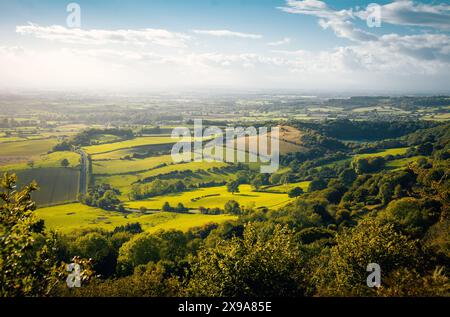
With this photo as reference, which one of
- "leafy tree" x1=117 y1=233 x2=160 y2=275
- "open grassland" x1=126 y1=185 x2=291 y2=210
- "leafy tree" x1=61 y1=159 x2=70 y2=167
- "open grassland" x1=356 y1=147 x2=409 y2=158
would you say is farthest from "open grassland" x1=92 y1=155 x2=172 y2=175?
"open grassland" x1=356 y1=147 x2=409 y2=158

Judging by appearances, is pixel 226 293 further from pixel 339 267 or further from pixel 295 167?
pixel 295 167

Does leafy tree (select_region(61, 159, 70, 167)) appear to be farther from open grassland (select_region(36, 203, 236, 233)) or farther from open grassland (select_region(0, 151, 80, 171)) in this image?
open grassland (select_region(36, 203, 236, 233))

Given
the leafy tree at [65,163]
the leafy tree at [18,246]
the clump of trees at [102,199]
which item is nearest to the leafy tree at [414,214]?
the leafy tree at [18,246]

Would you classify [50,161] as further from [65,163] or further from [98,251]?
[98,251]

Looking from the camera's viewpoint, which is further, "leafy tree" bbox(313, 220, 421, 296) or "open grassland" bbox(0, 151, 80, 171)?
"open grassland" bbox(0, 151, 80, 171)

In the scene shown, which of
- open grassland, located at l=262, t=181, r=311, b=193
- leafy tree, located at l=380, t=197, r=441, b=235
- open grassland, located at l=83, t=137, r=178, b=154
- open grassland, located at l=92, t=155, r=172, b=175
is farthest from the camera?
open grassland, located at l=83, t=137, r=178, b=154

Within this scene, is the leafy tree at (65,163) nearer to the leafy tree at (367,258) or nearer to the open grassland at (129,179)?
the open grassland at (129,179)
